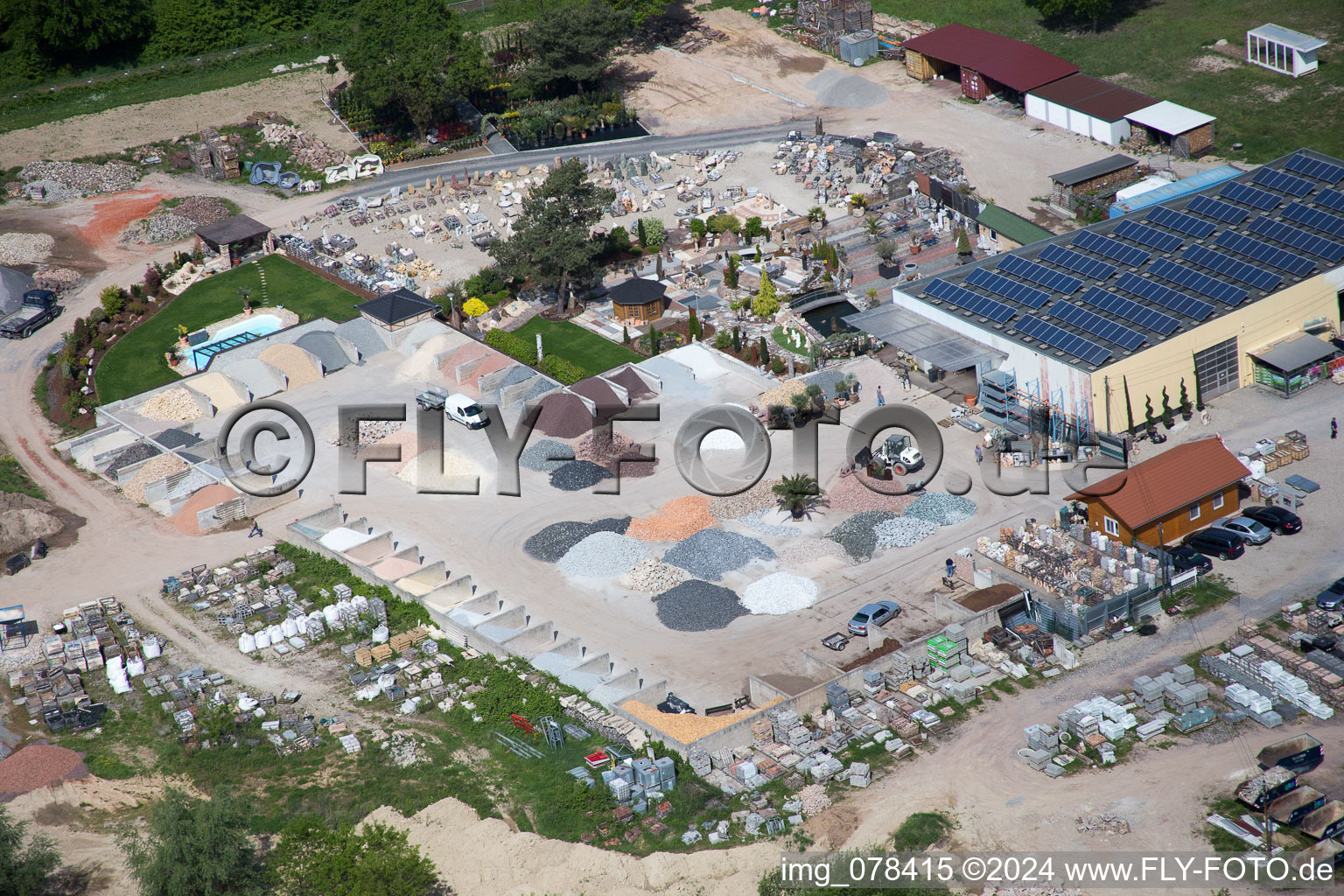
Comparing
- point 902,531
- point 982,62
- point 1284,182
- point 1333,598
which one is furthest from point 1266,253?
point 982,62

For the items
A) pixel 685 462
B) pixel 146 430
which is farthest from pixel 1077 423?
pixel 146 430

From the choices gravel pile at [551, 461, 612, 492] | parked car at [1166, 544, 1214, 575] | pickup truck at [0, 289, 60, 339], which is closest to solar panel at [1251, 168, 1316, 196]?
parked car at [1166, 544, 1214, 575]

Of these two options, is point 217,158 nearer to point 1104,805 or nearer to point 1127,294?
point 1127,294

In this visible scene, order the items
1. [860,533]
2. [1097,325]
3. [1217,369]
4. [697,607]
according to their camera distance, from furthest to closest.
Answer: [1217,369], [1097,325], [860,533], [697,607]

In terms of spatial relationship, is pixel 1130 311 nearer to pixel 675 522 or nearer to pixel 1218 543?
A: pixel 1218 543

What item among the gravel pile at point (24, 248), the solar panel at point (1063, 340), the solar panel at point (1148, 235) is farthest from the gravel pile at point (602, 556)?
the gravel pile at point (24, 248)

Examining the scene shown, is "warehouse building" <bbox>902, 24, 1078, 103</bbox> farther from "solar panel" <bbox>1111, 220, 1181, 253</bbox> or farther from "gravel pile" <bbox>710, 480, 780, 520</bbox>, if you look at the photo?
"gravel pile" <bbox>710, 480, 780, 520</bbox>
